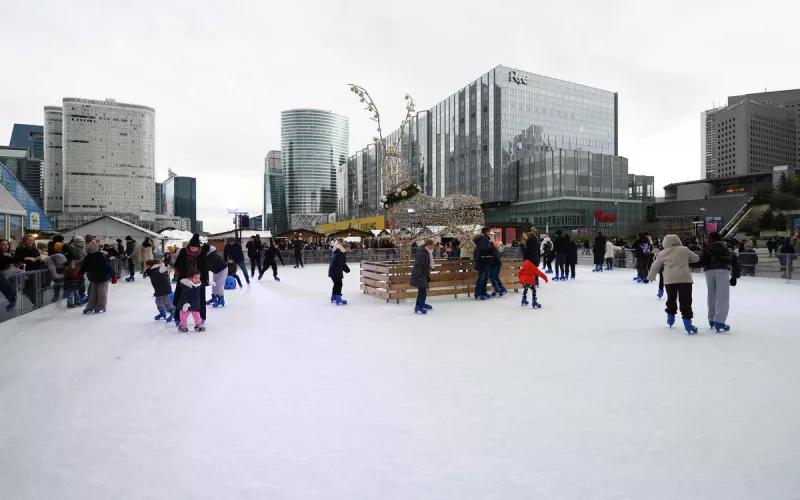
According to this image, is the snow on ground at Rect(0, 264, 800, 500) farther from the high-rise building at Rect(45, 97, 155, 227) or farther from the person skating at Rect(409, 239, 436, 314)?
the high-rise building at Rect(45, 97, 155, 227)

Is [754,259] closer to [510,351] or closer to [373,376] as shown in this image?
[510,351]

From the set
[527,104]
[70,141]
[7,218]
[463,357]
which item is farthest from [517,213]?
[70,141]

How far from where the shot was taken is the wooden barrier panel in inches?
425

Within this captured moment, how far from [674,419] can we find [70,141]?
167m

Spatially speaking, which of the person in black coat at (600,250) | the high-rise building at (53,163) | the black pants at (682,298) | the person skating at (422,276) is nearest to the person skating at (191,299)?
the person skating at (422,276)

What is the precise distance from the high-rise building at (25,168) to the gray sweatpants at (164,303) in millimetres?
162693

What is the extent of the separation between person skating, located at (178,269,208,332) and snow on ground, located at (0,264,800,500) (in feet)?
1.35

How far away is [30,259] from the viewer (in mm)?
9656

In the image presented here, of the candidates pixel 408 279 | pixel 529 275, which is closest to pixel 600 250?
pixel 529 275

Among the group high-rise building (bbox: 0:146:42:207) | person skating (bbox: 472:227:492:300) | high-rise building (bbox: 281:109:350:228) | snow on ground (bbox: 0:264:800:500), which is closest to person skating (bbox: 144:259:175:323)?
snow on ground (bbox: 0:264:800:500)

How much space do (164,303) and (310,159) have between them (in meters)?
190

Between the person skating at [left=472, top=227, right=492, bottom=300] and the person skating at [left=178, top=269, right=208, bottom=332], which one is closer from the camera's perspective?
the person skating at [left=178, top=269, right=208, bottom=332]

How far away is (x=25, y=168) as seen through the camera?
538 ft

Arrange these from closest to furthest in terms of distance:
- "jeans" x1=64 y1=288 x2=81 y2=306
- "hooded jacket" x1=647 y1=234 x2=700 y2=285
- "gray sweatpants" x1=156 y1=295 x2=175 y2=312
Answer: "hooded jacket" x1=647 y1=234 x2=700 y2=285, "gray sweatpants" x1=156 y1=295 x2=175 y2=312, "jeans" x1=64 y1=288 x2=81 y2=306
